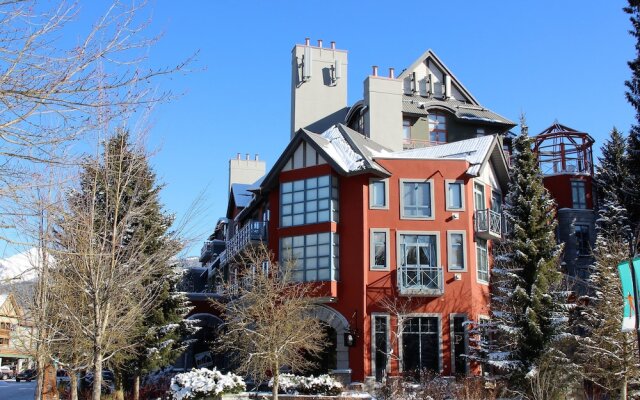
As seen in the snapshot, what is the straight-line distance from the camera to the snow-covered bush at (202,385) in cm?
2289

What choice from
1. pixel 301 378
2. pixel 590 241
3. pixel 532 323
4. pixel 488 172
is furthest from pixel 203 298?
pixel 590 241

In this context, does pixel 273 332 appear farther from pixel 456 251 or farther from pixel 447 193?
pixel 447 193

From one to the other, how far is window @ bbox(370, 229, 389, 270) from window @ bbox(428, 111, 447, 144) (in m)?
11.6

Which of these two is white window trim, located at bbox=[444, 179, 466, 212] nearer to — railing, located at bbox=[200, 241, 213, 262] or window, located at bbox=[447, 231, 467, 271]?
window, located at bbox=[447, 231, 467, 271]

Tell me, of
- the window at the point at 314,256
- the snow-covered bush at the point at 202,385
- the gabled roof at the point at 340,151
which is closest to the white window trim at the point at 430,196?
the gabled roof at the point at 340,151

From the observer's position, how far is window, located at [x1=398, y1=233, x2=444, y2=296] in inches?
1170

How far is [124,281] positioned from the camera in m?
16.1

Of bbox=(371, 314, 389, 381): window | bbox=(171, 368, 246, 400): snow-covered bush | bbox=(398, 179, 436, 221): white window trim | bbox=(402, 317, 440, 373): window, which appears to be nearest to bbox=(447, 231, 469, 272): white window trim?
bbox=(398, 179, 436, 221): white window trim

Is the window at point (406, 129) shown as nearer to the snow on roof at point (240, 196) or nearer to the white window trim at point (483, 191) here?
the white window trim at point (483, 191)

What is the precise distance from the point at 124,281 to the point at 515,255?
1575cm

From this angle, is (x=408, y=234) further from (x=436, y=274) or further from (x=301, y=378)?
(x=301, y=378)

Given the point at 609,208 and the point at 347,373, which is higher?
the point at 609,208

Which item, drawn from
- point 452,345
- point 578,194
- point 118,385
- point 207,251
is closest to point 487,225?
point 452,345

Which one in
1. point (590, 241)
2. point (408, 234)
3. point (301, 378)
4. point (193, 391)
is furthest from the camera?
point (590, 241)
